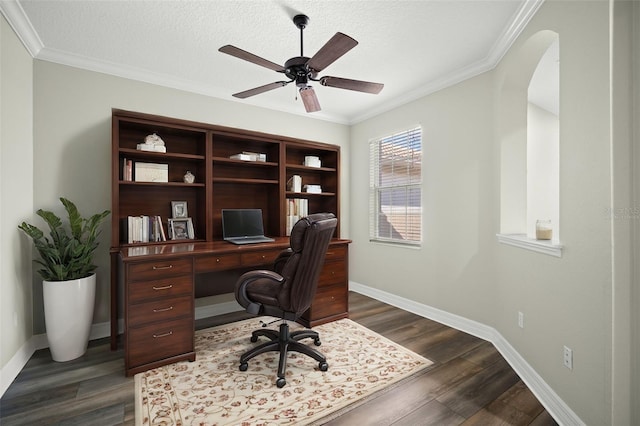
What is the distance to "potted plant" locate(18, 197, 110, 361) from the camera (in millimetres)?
2133

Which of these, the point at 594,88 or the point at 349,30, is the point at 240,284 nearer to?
the point at 349,30

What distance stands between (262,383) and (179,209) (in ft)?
6.25

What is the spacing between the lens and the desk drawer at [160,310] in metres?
2.02

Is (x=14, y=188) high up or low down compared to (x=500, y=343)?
up

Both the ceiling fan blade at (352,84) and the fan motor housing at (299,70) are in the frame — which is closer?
the fan motor housing at (299,70)

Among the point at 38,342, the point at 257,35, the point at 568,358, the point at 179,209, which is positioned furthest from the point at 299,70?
the point at 38,342

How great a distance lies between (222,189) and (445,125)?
2.52 m

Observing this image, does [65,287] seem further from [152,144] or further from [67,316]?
[152,144]

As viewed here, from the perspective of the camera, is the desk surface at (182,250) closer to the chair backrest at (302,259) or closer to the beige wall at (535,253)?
the chair backrest at (302,259)

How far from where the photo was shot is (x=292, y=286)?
1.96 meters

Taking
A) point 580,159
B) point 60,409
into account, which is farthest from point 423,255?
point 60,409

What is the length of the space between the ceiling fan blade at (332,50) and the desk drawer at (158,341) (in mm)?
2082

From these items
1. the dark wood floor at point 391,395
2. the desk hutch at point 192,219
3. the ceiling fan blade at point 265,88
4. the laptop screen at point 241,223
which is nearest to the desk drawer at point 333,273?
the desk hutch at point 192,219

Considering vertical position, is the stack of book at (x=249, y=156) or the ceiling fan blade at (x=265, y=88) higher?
the ceiling fan blade at (x=265, y=88)
